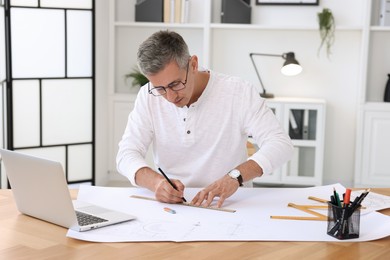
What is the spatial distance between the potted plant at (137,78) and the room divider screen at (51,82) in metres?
0.46

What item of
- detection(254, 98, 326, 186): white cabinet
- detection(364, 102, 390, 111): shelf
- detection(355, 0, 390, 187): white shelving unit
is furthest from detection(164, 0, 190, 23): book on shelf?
detection(364, 102, 390, 111): shelf

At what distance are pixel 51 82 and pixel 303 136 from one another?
215 cm

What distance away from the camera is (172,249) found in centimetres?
185

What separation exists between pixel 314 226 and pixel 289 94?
3.81 m

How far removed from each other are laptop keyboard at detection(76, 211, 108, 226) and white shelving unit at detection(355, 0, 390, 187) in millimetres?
3857

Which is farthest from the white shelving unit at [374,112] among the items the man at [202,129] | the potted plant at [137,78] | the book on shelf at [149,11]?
the man at [202,129]

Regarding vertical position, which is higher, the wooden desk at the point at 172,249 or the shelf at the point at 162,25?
the shelf at the point at 162,25

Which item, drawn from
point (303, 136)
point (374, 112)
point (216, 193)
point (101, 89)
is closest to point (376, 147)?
point (374, 112)

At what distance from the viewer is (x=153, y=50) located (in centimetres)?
235

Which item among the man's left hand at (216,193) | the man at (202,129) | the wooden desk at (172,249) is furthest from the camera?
the man at (202,129)

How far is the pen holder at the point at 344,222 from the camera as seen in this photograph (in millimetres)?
1952

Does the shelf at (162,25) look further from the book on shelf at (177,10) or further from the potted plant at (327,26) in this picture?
the potted plant at (327,26)

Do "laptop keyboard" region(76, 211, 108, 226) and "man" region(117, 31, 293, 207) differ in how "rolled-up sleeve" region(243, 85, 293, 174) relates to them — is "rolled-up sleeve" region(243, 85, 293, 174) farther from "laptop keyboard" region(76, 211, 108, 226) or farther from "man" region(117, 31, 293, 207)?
"laptop keyboard" region(76, 211, 108, 226)

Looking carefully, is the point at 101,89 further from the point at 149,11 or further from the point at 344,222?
the point at 344,222
